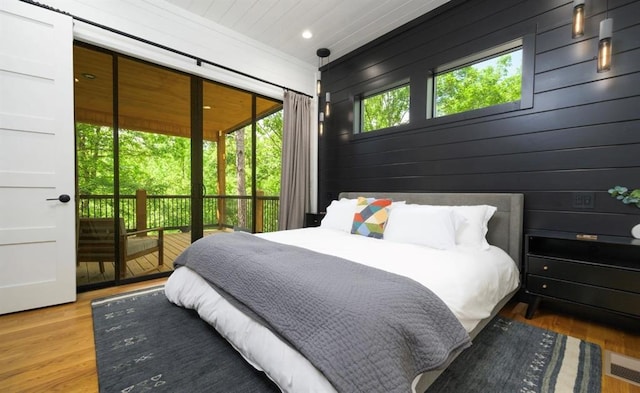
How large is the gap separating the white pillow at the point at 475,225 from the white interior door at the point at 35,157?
334 centimetres

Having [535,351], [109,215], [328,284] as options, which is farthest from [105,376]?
[535,351]

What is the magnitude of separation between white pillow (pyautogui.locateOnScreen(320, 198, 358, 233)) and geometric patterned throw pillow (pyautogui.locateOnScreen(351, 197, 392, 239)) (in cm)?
10

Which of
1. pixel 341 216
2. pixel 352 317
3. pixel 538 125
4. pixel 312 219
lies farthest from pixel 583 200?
pixel 312 219

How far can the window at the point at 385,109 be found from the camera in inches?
130

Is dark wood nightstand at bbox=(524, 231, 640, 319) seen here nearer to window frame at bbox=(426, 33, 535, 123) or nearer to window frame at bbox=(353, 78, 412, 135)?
window frame at bbox=(426, 33, 535, 123)

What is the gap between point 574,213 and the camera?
6.84 ft

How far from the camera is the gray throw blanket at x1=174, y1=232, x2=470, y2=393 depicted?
888 millimetres

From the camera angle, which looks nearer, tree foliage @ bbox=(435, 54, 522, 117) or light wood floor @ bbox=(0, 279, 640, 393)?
light wood floor @ bbox=(0, 279, 640, 393)

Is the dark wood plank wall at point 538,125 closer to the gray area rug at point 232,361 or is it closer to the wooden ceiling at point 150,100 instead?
the gray area rug at point 232,361

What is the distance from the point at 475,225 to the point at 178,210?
11.2ft

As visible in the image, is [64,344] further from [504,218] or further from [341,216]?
[504,218]

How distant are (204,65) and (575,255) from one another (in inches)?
159

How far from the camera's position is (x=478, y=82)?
8.85ft

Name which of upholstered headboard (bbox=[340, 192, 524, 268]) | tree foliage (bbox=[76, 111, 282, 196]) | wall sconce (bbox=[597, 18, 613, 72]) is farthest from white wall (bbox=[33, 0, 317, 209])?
wall sconce (bbox=[597, 18, 613, 72])
